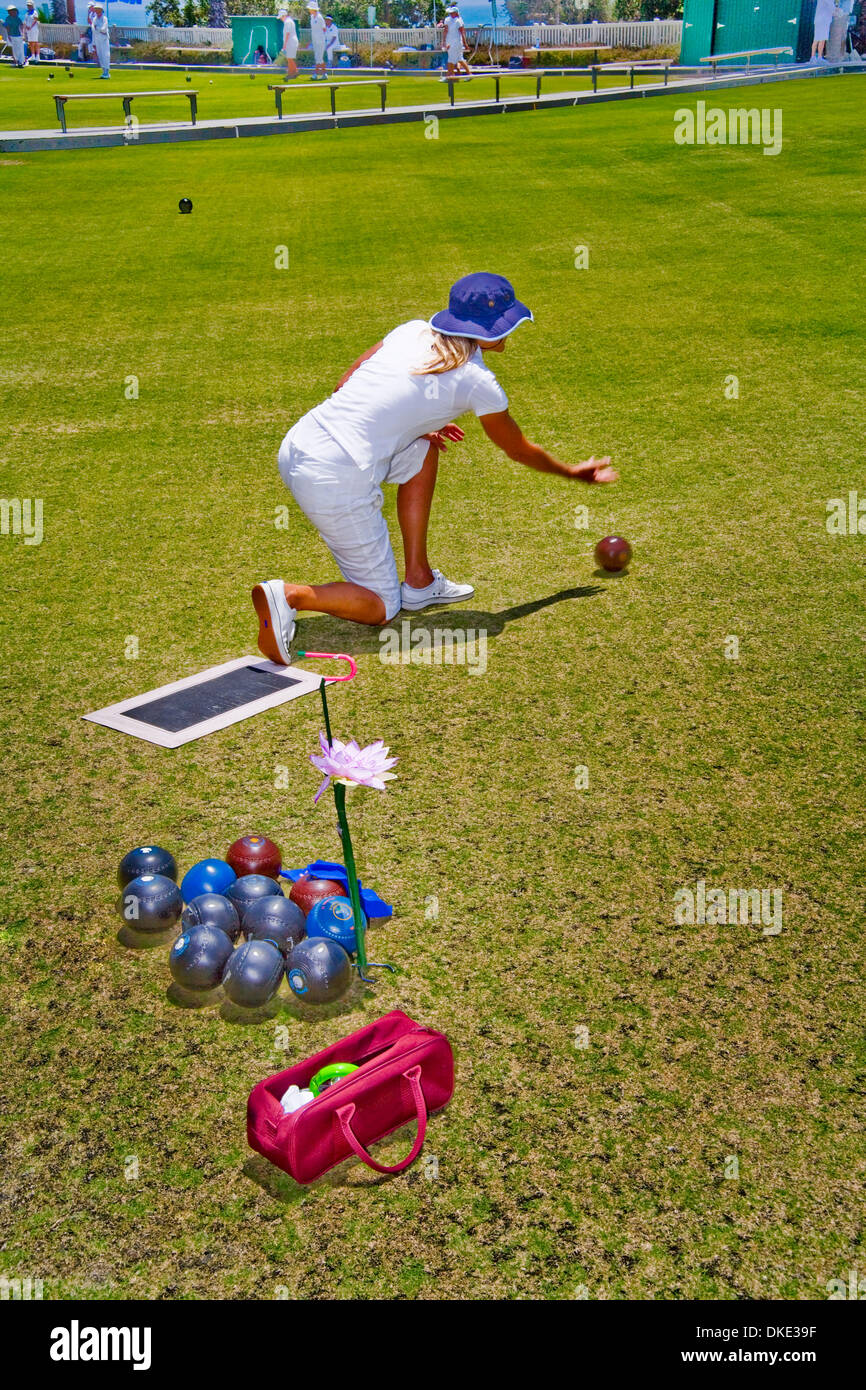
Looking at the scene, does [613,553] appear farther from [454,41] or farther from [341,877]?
[454,41]

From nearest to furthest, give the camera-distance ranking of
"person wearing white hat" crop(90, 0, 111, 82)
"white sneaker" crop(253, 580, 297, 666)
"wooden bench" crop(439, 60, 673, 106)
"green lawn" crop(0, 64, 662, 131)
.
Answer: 1. "white sneaker" crop(253, 580, 297, 666)
2. "green lawn" crop(0, 64, 662, 131)
3. "wooden bench" crop(439, 60, 673, 106)
4. "person wearing white hat" crop(90, 0, 111, 82)

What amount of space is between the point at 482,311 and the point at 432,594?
5.10 feet

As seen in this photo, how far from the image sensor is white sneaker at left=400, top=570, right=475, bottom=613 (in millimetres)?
7027

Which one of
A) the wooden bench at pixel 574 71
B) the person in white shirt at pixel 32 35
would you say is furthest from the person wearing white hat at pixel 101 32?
the person in white shirt at pixel 32 35

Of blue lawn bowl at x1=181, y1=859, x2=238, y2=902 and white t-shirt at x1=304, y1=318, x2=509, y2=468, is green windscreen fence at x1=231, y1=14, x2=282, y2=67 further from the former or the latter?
blue lawn bowl at x1=181, y1=859, x2=238, y2=902

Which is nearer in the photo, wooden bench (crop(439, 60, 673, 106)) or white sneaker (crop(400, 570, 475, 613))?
white sneaker (crop(400, 570, 475, 613))

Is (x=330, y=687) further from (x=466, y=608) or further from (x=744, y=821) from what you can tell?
(x=744, y=821)

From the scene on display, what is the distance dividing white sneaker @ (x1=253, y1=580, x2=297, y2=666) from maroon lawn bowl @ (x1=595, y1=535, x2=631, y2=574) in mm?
1956

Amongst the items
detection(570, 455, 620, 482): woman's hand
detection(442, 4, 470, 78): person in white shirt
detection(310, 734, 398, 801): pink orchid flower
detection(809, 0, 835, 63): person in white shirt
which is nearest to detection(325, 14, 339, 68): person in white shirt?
detection(442, 4, 470, 78): person in white shirt

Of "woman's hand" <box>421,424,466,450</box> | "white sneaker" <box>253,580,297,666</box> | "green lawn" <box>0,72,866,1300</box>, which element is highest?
"woman's hand" <box>421,424,466,450</box>

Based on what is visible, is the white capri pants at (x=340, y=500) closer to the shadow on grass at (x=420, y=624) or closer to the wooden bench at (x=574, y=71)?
the shadow on grass at (x=420, y=624)

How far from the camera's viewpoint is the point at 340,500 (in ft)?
20.8

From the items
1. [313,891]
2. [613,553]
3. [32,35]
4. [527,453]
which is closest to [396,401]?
[527,453]
